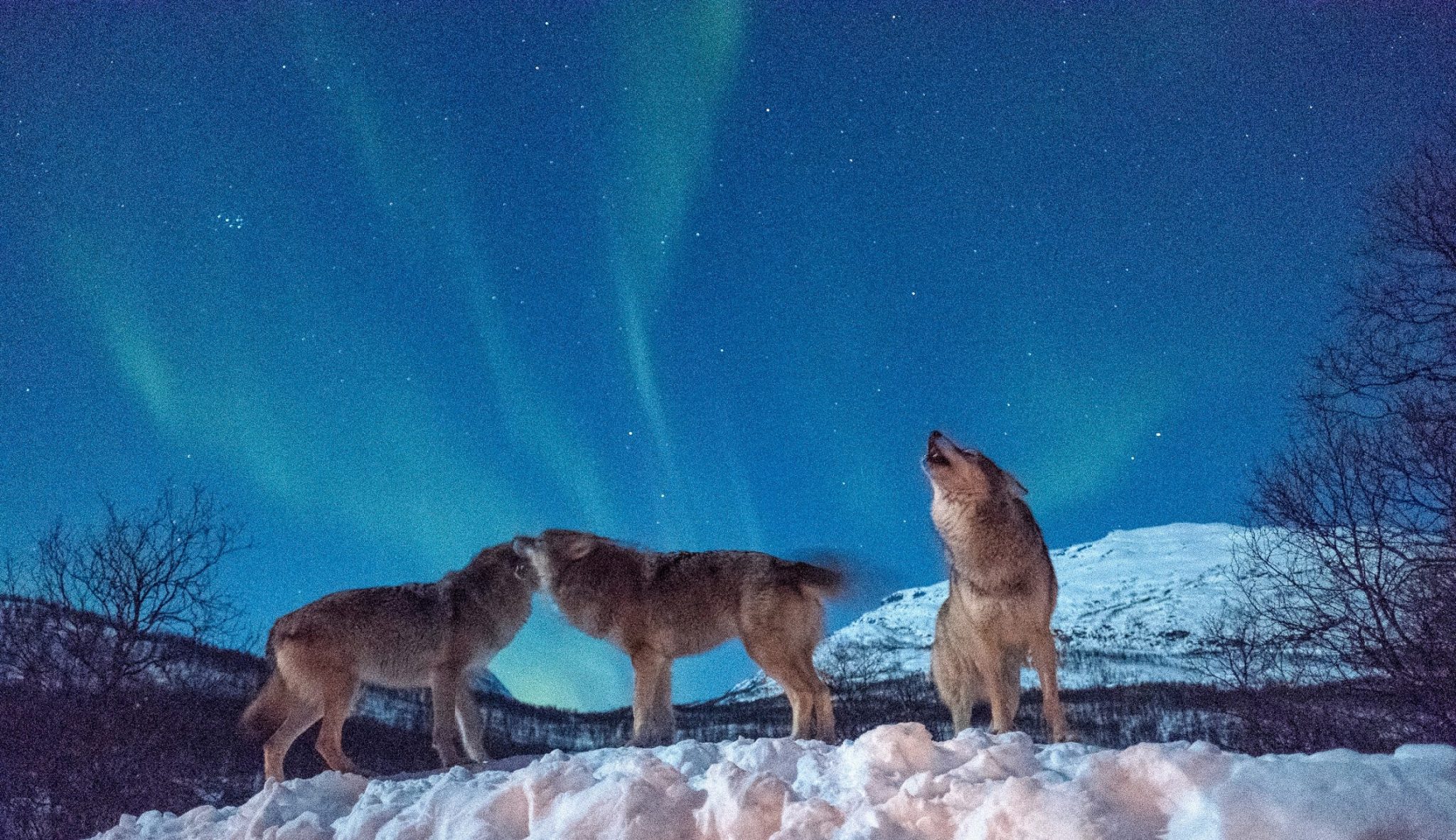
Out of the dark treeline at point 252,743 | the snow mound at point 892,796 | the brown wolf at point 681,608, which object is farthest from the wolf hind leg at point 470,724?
the snow mound at point 892,796

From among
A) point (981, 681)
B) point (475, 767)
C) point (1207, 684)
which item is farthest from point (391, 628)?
point (1207, 684)

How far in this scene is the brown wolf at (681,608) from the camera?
8.11 meters

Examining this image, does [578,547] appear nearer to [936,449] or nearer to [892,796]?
[936,449]

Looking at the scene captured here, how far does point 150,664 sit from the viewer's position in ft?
47.5

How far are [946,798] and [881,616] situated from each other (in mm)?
8286

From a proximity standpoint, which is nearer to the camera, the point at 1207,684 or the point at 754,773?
the point at 754,773

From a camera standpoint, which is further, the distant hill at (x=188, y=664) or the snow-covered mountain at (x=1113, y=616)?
the distant hill at (x=188, y=664)

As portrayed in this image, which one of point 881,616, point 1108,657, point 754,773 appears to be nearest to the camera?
point 754,773

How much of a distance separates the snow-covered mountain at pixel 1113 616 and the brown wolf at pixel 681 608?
727 mm

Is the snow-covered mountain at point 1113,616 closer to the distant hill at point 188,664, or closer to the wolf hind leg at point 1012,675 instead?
the wolf hind leg at point 1012,675

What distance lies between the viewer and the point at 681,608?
28.7ft

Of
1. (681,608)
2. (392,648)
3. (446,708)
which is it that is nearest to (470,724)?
(446,708)

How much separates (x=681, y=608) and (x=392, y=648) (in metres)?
3.03

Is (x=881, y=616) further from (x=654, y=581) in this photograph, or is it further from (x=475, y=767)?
(x=475, y=767)
